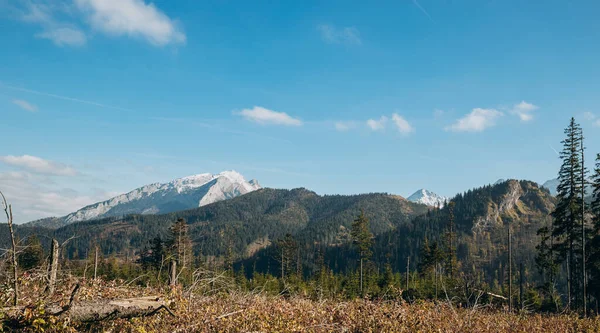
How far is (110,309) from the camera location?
6891mm

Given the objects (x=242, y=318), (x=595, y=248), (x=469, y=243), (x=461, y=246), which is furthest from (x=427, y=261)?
(x=469, y=243)

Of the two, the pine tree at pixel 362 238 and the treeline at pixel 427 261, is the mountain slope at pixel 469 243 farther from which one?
the pine tree at pixel 362 238

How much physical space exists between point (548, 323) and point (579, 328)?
982mm

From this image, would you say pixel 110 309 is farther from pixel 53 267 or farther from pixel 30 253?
pixel 30 253

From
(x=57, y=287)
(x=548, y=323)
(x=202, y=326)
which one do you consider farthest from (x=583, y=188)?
(x=57, y=287)

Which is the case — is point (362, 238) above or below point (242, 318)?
below

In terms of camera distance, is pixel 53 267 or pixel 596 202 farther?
pixel 596 202

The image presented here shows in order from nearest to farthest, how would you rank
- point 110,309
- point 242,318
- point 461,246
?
point 110,309 → point 242,318 → point 461,246

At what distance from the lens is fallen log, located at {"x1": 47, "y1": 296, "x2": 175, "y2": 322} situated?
6.52 metres

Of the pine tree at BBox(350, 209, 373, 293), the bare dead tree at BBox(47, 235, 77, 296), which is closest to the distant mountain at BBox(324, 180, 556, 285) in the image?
the pine tree at BBox(350, 209, 373, 293)

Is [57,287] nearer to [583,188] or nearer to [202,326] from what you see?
[202,326]

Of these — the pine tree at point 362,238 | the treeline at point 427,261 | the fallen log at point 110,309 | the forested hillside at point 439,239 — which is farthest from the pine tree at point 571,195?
the forested hillside at point 439,239

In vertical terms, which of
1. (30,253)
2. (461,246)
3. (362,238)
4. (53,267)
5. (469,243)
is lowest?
(461,246)

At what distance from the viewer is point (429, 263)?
54.5 meters
